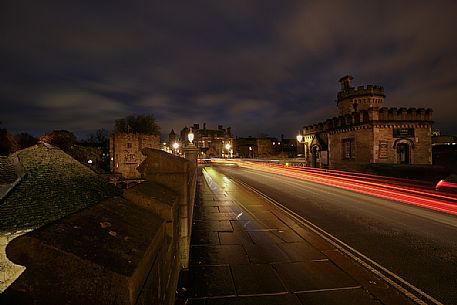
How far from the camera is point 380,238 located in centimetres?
687

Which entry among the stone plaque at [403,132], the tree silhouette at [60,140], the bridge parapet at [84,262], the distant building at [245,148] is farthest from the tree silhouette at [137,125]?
the bridge parapet at [84,262]

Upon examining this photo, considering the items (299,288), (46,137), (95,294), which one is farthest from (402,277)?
(46,137)

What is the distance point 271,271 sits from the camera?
16.3ft

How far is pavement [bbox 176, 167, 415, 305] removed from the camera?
409 centimetres

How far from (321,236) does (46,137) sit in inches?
2920

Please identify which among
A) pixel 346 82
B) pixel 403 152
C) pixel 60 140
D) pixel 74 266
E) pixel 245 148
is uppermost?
pixel 346 82

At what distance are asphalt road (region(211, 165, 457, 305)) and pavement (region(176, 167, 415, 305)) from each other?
801 mm

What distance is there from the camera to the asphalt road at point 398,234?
4.82 meters

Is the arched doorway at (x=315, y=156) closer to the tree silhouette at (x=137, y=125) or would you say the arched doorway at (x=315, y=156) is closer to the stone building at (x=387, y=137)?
the stone building at (x=387, y=137)

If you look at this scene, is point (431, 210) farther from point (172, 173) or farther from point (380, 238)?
Result: point (172, 173)

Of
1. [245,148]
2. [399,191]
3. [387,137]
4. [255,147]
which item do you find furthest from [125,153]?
[255,147]

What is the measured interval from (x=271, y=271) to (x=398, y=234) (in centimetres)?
471

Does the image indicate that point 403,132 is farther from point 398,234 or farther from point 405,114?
point 398,234

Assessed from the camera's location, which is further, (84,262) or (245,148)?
(245,148)
